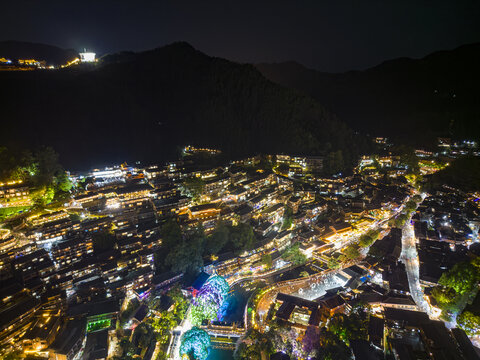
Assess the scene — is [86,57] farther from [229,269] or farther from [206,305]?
[206,305]

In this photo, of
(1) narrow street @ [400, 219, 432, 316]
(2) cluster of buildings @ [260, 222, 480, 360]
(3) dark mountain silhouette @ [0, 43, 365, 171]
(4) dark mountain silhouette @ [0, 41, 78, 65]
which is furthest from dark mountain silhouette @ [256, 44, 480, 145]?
(4) dark mountain silhouette @ [0, 41, 78, 65]

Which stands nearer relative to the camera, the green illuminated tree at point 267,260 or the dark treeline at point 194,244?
the dark treeline at point 194,244

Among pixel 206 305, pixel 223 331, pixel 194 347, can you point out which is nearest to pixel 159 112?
pixel 206 305

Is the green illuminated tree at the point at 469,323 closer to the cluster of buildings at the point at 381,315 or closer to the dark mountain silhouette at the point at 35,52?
the cluster of buildings at the point at 381,315

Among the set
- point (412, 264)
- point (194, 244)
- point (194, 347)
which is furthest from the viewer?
point (412, 264)

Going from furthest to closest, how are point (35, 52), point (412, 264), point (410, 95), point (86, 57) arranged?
1. point (410, 95)
2. point (86, 57)
3. point (35, 52)
4. point (412, 264)

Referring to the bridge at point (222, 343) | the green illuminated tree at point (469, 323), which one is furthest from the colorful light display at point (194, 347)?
the green illuminated tree at point (469, 323)
